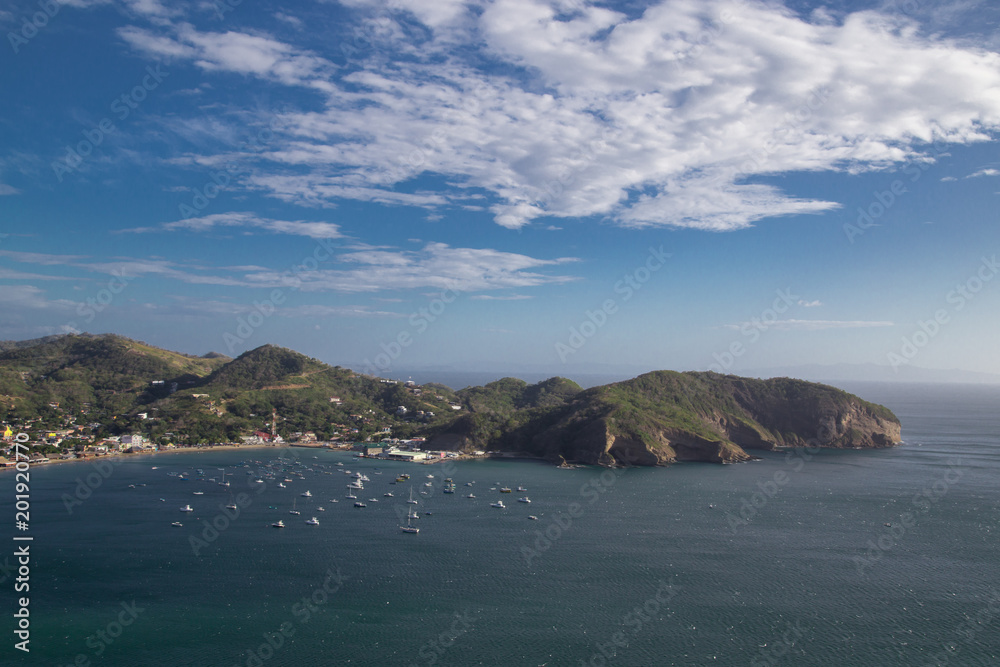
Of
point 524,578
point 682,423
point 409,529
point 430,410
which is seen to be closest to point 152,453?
point 409,529

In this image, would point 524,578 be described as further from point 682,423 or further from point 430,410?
point 430,410

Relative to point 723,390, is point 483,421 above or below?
below

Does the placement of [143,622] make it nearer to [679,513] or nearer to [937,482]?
[679,513]

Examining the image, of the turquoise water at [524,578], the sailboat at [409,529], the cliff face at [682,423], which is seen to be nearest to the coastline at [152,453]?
the turquoise water at [524,578]

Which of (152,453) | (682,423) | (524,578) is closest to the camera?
(524,578)

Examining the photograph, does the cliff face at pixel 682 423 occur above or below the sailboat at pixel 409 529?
above

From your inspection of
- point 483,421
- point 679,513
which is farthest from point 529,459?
point 679,513

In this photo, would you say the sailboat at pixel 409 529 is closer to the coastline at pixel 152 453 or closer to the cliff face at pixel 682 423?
the cliff face at pixel 682 423
